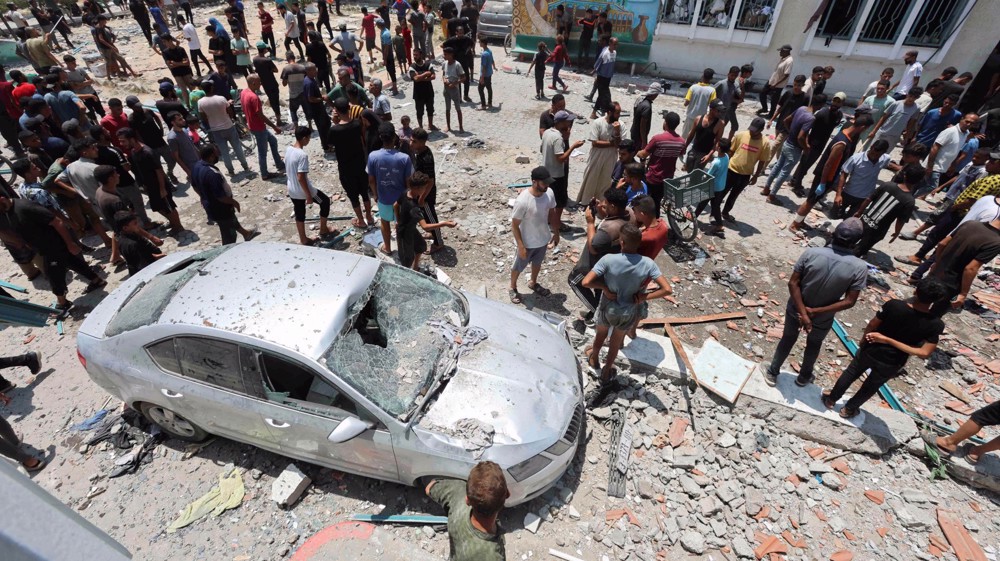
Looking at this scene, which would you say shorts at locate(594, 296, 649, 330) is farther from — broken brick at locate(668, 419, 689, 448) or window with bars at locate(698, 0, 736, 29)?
window with bars at locate(698, 0, 736, 29)

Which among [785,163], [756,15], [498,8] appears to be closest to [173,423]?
[785,163]

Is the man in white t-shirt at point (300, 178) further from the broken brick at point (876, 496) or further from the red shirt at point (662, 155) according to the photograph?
the broken brick at point (876, 496)

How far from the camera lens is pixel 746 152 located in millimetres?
7285

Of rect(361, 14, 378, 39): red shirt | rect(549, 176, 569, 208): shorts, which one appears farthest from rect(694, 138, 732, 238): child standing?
rect(361, 14, 378, 39): red shirt

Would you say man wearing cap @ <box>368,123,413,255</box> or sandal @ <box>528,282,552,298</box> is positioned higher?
man wearing cap @ <box>368,123,413,255</box>

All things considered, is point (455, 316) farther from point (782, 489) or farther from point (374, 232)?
point (374, 232)

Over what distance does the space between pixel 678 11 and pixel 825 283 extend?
13657 millimetres

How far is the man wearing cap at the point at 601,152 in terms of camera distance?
725cm

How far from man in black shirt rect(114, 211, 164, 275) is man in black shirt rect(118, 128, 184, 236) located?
2374 mm

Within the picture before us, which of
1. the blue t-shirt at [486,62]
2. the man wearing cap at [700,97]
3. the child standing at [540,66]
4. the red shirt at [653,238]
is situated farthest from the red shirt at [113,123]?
the man wearing cap at [700,97]

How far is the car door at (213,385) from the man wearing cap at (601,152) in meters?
5.81

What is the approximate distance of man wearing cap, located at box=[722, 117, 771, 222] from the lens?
23.7 feet

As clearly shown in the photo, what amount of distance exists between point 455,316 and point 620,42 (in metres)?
14.7

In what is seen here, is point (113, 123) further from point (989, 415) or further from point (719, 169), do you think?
point (989, 415)
